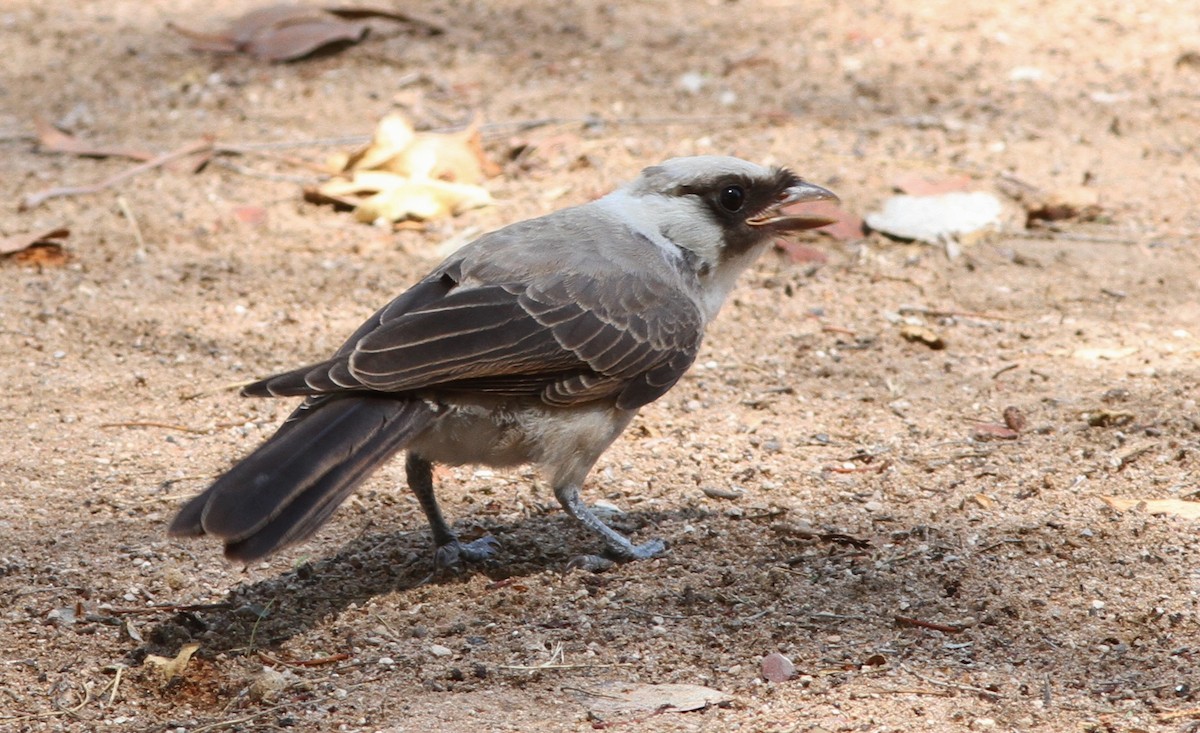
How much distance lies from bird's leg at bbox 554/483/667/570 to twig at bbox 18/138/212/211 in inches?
161

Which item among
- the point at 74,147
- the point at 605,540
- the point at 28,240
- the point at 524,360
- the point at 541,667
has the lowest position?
the point at 74,147

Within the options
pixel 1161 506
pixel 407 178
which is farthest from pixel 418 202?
pixel 1161 506

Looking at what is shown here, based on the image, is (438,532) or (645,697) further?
(438,532)

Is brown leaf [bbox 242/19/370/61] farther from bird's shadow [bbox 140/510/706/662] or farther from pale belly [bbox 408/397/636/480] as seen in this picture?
pale belly [bbox 408/397/636/480]

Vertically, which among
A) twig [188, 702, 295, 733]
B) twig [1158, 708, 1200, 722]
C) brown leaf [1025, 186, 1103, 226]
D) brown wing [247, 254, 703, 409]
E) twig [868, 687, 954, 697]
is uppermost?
brown wing [247, 254, 703, 409]

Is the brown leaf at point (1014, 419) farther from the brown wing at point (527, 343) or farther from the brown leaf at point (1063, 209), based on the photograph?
the brown leaf at point (1063, 209)

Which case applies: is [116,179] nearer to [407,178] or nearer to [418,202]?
[407,178]

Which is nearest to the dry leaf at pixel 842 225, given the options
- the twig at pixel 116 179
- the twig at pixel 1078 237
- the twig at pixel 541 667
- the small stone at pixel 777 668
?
the twig at pixel 1078 237

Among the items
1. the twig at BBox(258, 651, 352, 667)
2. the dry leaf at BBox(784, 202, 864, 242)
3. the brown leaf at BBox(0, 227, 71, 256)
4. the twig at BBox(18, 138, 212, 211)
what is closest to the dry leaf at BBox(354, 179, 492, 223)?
the twig at BBox(18, 138, 212, 211)

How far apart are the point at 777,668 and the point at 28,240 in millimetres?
4572

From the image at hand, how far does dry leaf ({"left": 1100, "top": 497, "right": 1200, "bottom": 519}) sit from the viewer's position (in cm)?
470

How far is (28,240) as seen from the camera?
6.81m

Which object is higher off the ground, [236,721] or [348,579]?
[236,721]

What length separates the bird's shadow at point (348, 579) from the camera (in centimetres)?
411
